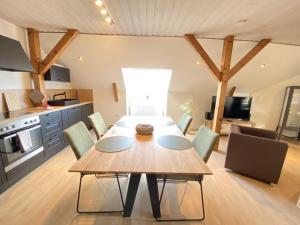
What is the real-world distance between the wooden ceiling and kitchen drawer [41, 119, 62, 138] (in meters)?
1.66

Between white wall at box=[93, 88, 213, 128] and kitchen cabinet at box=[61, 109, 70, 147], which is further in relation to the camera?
white wall at box=[93, 88, 213, 128]

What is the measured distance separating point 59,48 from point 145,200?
2.91m

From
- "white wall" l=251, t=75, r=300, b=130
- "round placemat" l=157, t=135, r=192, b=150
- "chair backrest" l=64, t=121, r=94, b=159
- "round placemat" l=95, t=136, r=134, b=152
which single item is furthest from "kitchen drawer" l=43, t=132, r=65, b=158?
"white wall" l=251, t=75, r=300, b=130

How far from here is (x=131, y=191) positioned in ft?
4.89

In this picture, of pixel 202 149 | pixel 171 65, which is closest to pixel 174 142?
pixel 202 149

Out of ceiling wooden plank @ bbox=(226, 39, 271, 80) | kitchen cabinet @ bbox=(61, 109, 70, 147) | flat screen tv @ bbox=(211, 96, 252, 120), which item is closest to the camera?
ceiling wooden plank @ bbox=(226, 39, 271, 80)

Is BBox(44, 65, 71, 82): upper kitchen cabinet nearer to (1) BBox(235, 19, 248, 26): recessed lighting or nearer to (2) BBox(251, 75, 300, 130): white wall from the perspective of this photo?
(1) BBox(235, 19, 248, 26): recessed lighting

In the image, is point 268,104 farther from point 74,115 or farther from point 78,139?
point 74,115

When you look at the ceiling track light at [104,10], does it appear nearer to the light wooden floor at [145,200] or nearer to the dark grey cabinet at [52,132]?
the dark grey cabinet at [52,132]

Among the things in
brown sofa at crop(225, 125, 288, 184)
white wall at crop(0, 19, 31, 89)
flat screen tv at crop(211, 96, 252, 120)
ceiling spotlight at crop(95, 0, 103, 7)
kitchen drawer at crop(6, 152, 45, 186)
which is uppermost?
ceiling spotlight at crop(95, 0, 103, 7)

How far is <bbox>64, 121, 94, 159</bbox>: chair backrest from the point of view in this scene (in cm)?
157

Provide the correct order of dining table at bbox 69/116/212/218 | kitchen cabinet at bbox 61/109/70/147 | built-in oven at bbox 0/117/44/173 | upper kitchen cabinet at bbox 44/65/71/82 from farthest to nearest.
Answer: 1. upper kitchen cabinet at bbox 44/65/71/82
2. kitchen cabinet at bbox 61/109/70/147
3. built-in oven at bbox 0/117/44/173
4. dining table at bbox 69/116/212/218

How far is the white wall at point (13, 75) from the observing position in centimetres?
241

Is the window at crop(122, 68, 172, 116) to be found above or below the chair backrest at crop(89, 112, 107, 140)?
above
